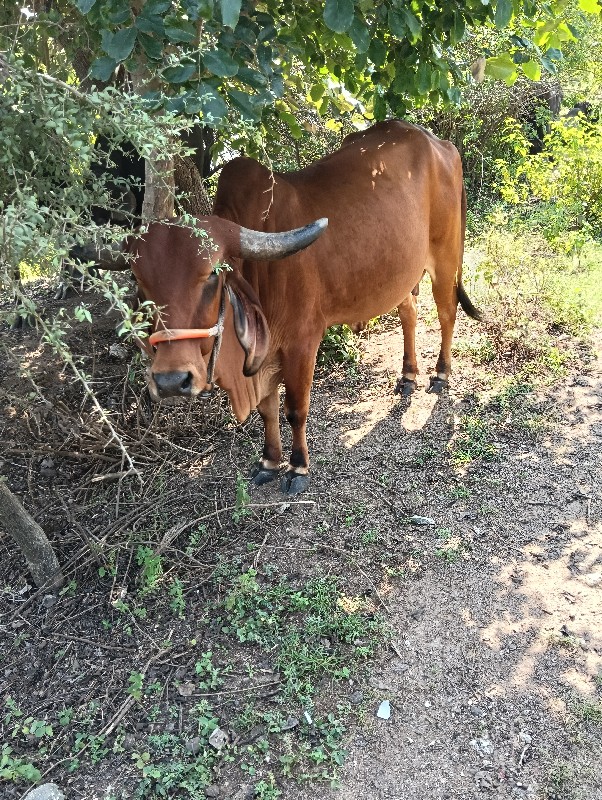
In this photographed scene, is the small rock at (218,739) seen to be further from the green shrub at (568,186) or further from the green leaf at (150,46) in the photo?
the green shrub at (568,186)

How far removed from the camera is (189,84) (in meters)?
2.45

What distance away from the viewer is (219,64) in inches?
92.7

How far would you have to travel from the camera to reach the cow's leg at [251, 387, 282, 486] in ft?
12.6

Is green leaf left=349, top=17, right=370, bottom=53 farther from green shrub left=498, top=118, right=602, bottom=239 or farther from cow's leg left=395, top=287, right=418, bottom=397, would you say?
green shrub left=498, top=118, right=602, bottom=239

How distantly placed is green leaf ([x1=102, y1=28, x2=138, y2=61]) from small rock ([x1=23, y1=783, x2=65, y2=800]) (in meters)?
2.54

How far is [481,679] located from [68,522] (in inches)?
85.5

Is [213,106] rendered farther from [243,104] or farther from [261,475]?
[261,475]

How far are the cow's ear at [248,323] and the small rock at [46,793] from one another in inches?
73.1

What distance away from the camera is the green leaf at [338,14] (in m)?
2.33

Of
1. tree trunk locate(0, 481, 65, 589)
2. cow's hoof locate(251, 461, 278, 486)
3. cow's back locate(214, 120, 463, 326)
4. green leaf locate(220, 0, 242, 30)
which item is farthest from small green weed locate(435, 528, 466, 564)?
green leaf locate(220, 0, 242, 30)

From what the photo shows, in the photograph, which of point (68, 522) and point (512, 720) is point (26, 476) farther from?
point (512, 720)

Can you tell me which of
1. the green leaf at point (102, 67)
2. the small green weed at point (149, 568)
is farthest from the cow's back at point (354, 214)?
the small green weed at point (149, 568)

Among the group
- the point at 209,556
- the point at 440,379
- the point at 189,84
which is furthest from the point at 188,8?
the point at 440,379

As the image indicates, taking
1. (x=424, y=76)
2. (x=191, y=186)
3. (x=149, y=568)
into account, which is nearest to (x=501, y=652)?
(x=149, y=568)
